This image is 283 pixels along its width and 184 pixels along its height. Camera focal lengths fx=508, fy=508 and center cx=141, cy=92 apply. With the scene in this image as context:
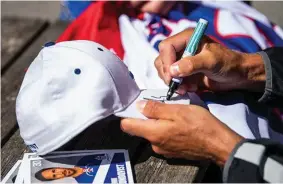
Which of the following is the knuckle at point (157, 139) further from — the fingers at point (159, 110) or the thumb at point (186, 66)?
the thumb at point (186, 66)

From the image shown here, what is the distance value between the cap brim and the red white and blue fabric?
0.10 m

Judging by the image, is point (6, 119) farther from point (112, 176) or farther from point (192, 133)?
point (192, 133)

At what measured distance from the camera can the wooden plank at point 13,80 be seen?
1.43 m

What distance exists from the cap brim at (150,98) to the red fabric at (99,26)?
358 millimetres

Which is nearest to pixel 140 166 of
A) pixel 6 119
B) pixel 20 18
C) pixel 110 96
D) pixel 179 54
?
pixel 110 96

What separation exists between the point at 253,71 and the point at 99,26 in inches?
21.9

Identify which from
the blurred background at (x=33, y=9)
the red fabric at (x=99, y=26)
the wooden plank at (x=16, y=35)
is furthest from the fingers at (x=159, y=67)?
the blurred background at (x=33, y=9)

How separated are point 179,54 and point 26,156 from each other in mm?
457

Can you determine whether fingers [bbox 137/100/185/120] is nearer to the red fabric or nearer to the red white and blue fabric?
the red white and blue fabric

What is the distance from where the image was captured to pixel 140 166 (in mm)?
1188

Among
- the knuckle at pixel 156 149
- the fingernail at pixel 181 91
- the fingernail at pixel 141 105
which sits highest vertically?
the fingernail at pixel 141 105

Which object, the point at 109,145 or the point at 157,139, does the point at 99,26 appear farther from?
the point at 157,139

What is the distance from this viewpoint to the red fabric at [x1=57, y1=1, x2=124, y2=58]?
1.59m

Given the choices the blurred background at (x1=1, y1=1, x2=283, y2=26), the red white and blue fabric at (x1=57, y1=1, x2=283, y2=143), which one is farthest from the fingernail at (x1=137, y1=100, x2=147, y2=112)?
the blurred background at (x1=1, y1=1, x2=283, y2=26)
